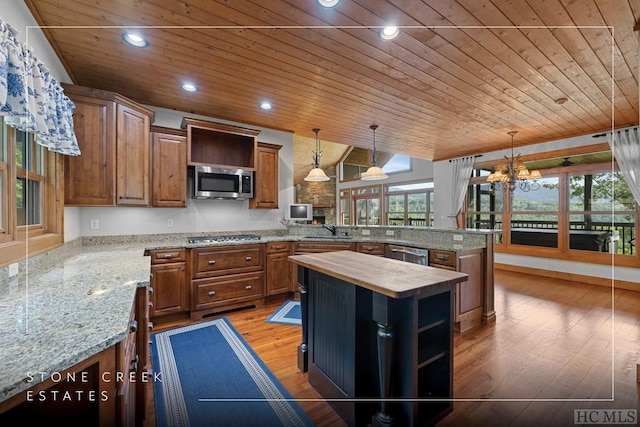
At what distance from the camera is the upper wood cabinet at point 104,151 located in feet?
8.04

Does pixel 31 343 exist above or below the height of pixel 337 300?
above

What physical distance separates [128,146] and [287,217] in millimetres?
2197

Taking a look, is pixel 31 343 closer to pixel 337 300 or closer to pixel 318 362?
pixel 337 300

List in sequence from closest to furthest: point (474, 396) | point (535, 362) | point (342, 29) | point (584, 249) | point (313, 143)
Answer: point (474, 396) → point (342, 29) → point (535, 362) → point (584, 249) → point (313, 143)

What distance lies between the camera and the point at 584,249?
4.91 m

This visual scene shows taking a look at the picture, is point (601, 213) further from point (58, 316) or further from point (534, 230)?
point (58, 316)

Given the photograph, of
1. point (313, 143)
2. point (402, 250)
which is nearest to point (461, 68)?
point (402, 250)

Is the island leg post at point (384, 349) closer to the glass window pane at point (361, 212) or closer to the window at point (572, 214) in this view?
the window at point (572, 214)

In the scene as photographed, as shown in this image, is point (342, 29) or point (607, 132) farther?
point (607, 132)

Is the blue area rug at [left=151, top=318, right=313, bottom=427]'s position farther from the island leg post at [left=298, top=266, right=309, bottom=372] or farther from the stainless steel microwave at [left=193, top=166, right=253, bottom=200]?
the stainless steel microwave at [left=193, top=166, right=253, bottom=200]

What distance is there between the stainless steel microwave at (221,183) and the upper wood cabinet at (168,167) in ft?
0.53

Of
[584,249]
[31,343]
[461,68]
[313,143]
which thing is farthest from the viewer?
[313,143]

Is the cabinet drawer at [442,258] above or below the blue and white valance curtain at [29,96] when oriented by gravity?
below

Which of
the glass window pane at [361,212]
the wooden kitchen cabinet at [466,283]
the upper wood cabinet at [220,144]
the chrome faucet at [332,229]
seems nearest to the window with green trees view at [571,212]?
the wooden kitchen cabinet at [466,283]
